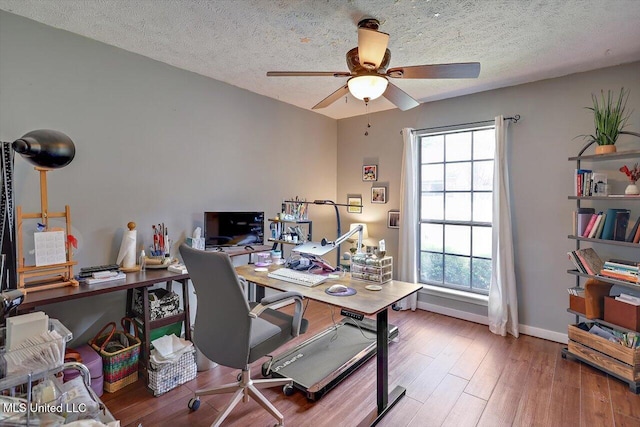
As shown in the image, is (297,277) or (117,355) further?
(297,277)

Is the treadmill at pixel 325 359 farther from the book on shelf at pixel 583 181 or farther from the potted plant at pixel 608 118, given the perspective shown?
the potted plant at pixel 608 118

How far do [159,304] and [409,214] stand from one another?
2.78 m

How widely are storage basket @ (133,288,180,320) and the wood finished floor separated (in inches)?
19.2

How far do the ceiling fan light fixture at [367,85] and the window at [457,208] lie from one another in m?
2.11

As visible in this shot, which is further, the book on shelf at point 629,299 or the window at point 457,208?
the window at point 457,208

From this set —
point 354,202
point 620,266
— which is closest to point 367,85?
point 620,266

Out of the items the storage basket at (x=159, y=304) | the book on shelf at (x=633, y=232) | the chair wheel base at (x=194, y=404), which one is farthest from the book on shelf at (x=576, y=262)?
the storage basket at (x=159, y=304)

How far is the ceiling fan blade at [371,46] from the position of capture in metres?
1.56

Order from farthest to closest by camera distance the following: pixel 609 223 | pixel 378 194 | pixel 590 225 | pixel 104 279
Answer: pixel 378 194, pixel 590 225, pixel 609 223, pixel 104 279

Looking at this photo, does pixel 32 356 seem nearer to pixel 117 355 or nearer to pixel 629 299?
pixel 117 355

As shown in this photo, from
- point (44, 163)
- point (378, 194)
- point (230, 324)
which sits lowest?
point (230, 324)

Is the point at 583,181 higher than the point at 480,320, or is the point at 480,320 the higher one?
the point at 583,181

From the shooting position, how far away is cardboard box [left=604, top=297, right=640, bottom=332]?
2.30 metres

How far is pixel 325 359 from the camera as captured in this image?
256 centimetres
